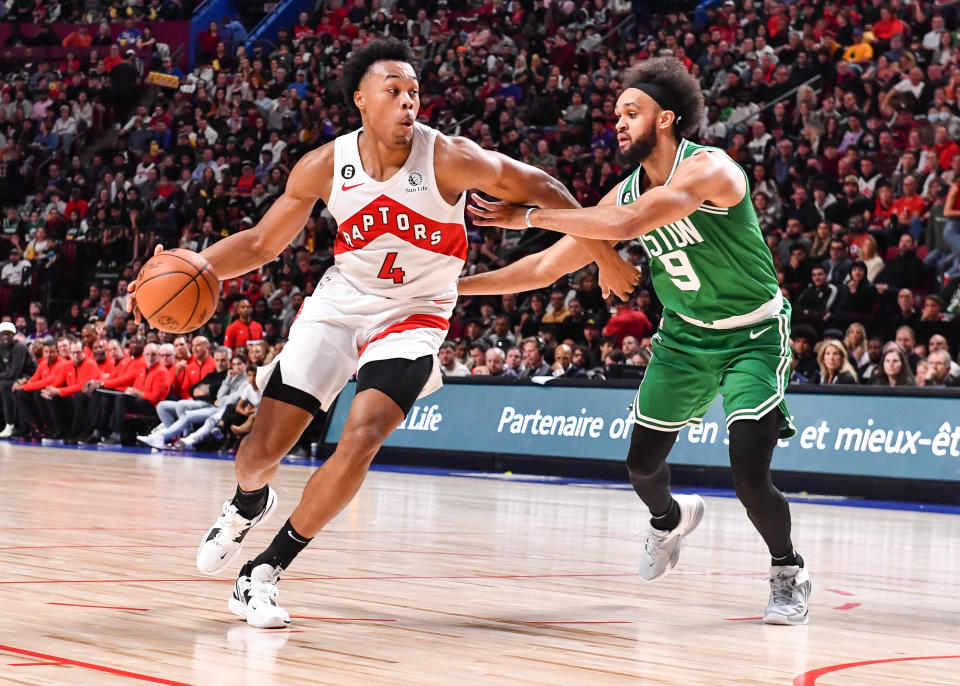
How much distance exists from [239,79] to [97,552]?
61.8 ft

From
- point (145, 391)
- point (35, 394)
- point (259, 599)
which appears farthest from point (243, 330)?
point (259, 599)

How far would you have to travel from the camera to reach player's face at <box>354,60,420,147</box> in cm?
481

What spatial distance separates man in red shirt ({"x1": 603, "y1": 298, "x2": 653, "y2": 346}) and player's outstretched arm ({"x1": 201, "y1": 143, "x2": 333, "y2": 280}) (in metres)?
9.46

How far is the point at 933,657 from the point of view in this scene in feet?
13.7

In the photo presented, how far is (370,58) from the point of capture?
494cm

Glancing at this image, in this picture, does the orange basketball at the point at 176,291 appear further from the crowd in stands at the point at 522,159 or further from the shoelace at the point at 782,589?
the crowd in stands at the point at 522,159

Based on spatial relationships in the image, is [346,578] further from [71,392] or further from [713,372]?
[71,392]

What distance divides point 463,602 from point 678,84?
222cm

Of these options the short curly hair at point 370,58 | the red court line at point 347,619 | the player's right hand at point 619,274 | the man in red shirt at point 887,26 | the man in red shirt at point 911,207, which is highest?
the man in red shirt at point 887,26

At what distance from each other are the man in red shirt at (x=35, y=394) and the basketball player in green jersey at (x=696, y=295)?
47.1ft

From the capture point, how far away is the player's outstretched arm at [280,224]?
4.90 m

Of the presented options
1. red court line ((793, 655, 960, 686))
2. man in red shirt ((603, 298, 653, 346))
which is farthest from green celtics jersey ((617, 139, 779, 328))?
man in red shirt ((603, 298, 653, 346))

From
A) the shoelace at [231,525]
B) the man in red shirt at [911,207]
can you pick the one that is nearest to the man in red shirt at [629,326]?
the man in red shirt at [911,207]

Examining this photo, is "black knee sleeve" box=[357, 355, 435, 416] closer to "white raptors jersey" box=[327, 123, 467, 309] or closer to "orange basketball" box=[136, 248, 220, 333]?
Answer: "white raptors jersey" box=[327, 123, 467, 309]
